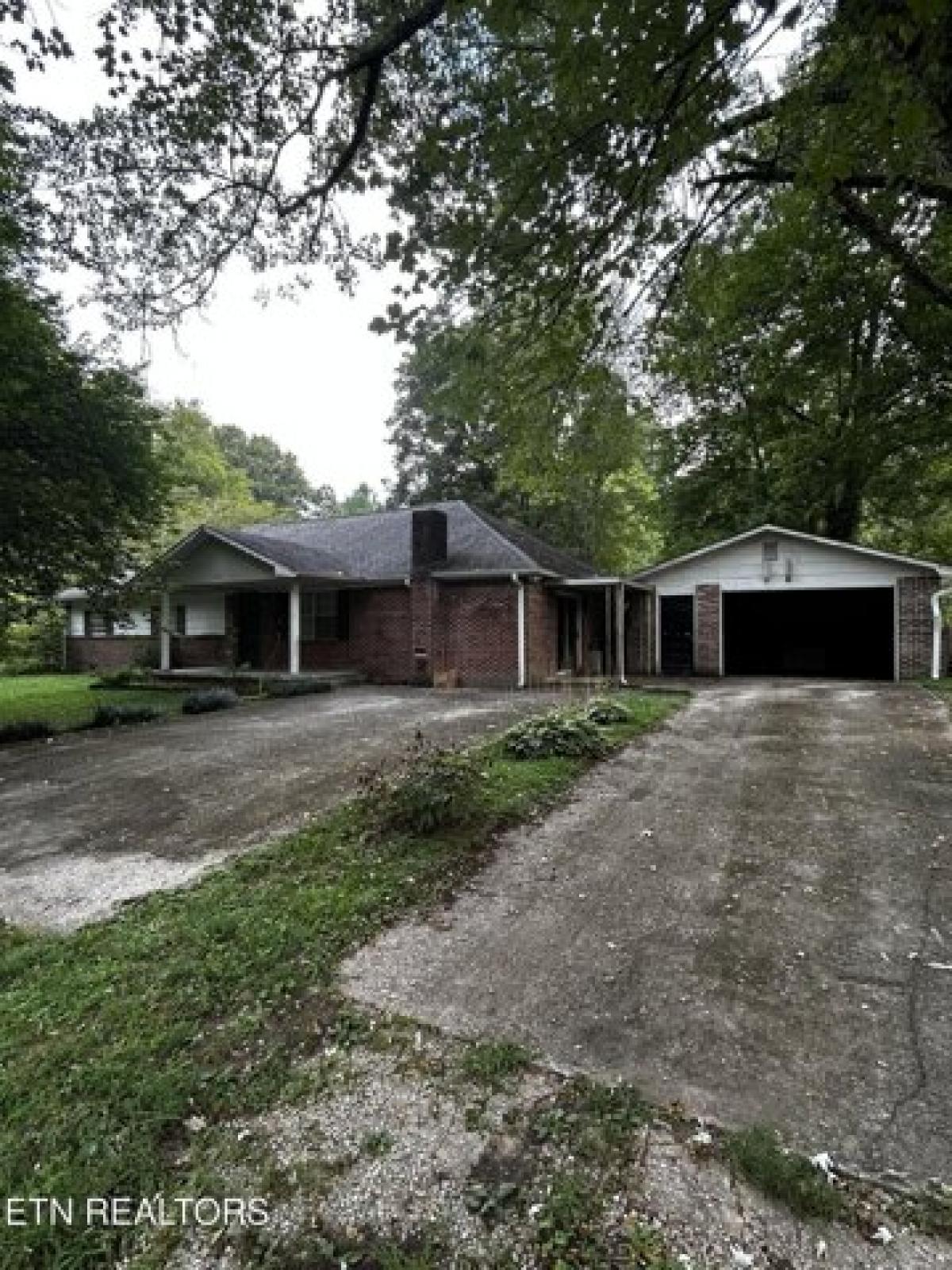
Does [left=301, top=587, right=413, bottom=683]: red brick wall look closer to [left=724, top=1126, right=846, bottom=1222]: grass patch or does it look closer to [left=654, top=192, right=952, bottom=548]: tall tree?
[left=654, top=192, right=952, bottom=548]: tall tree

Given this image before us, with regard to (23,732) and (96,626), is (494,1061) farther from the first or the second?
(96,626)

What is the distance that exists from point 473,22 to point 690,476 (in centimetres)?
1822

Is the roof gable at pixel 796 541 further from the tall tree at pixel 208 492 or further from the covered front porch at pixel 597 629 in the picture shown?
the tall tree at pixel 208 492

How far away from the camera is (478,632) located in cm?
1431

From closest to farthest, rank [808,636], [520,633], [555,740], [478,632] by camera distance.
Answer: [555,740], [520,633], [478,632], [808,636]

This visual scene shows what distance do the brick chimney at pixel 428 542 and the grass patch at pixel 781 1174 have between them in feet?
43.6

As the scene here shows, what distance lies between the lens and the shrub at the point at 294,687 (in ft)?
43.4

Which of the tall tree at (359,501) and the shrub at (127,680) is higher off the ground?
the tall tree at (359,501)

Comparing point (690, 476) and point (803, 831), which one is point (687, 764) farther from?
point (690, 476)

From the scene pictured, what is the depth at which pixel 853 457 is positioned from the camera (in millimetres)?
12219

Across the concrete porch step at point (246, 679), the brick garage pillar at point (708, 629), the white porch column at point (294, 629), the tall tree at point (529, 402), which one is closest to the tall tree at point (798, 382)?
the tall tree at point (529, 402)

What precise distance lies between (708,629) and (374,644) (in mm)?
8331

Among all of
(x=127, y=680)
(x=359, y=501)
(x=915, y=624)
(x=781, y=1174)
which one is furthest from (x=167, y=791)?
(x=359, y=501)

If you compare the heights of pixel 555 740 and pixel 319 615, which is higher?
pixel 319 615
